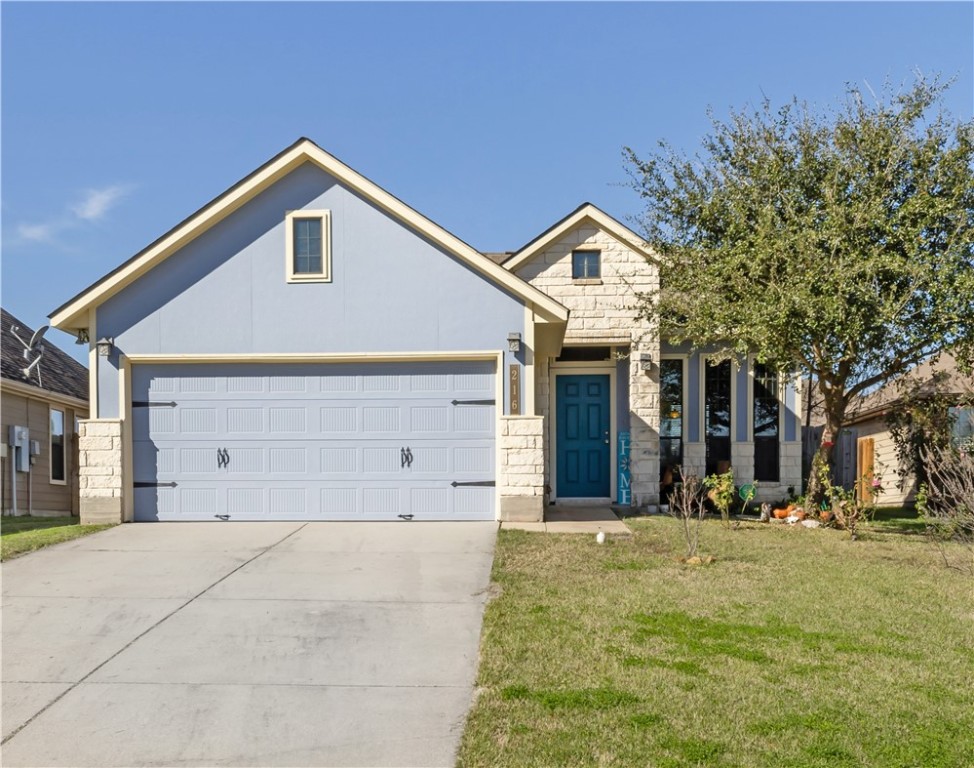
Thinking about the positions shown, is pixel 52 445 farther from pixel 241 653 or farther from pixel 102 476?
pixel 241 653

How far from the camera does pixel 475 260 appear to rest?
459 inches

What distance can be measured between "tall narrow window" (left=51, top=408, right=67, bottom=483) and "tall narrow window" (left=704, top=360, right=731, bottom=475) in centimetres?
1377

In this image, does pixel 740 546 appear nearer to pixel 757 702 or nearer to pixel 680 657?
pixel 680 657

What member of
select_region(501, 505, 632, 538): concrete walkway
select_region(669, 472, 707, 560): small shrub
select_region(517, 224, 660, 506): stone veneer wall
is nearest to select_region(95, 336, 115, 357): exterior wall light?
select_region(501, 505, 632, 538): concrete walkway

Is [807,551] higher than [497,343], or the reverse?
[497,343]

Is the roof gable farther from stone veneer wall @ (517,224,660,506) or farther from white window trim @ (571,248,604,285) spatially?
white window trim @ (571,248,604,285)

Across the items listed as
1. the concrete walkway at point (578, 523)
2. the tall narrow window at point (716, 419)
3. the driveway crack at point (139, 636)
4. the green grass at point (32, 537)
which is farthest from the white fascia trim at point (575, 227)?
the green grass at point (32, 537)

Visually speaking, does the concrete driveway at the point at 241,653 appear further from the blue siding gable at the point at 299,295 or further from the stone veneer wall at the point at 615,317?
the stone veneer wall at the point at 615,317

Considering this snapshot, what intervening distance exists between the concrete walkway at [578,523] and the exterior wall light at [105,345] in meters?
6.03

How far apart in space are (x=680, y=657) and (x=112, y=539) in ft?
25.1

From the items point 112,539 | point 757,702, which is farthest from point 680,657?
point 112,539

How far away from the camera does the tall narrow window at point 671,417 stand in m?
14.8

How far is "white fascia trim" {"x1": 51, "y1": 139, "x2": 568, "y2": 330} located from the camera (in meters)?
11.6

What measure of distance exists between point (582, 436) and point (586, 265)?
2982 mm
